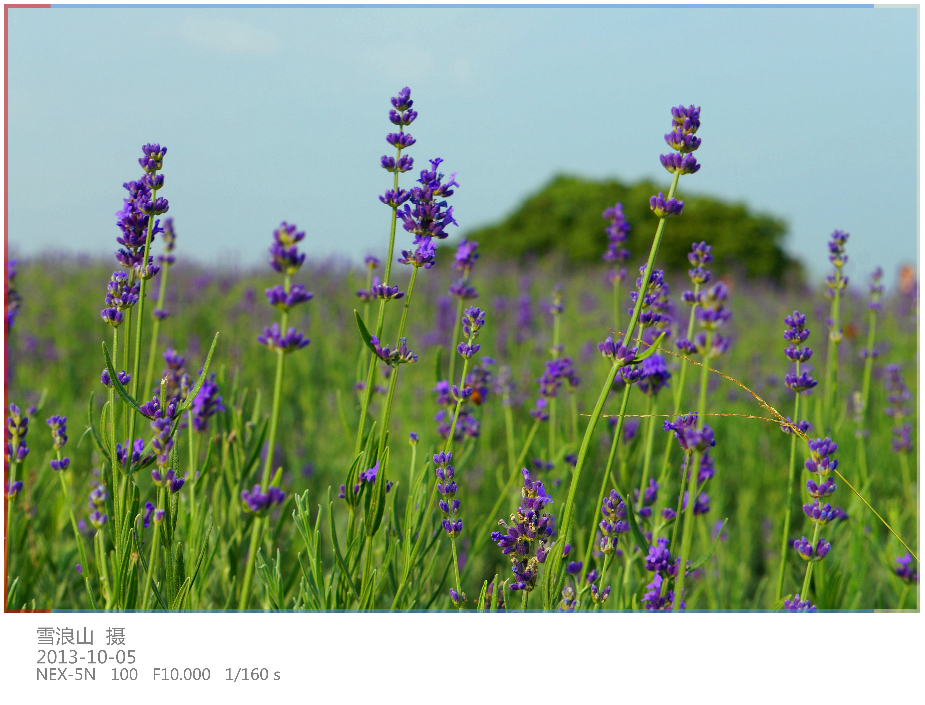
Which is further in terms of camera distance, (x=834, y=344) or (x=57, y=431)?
(x=834, y=344)

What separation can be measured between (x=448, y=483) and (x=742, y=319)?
6.83 meters

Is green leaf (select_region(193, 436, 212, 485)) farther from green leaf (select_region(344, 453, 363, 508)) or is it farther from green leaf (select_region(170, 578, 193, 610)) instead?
green leaf (select_region(344, 453, 363, 508))

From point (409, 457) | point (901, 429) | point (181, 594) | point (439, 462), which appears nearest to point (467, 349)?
point (439, 462)

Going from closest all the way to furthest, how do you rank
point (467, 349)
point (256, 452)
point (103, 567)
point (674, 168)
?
point (674, 168) → point (103, 567) → point (467, 349) → point (256, 452)

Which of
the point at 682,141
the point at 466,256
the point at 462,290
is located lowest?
the point at 462,290

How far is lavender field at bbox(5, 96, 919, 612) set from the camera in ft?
4.08

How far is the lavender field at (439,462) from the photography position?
124 cm

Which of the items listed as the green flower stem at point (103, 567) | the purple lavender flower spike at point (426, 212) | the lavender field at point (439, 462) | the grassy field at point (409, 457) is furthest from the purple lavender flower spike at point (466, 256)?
the green flower stem at point (103, 567)

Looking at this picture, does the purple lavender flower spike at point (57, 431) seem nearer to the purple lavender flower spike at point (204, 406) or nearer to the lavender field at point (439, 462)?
the lavender field at point (439, 462)

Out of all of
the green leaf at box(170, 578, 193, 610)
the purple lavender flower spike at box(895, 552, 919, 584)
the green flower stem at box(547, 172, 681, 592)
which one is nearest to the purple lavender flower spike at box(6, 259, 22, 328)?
the green leaf at box(170, 578, 193, 610)

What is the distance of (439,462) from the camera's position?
140 centimetres

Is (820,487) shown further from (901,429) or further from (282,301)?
(901,429)

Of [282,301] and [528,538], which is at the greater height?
[282,301]
